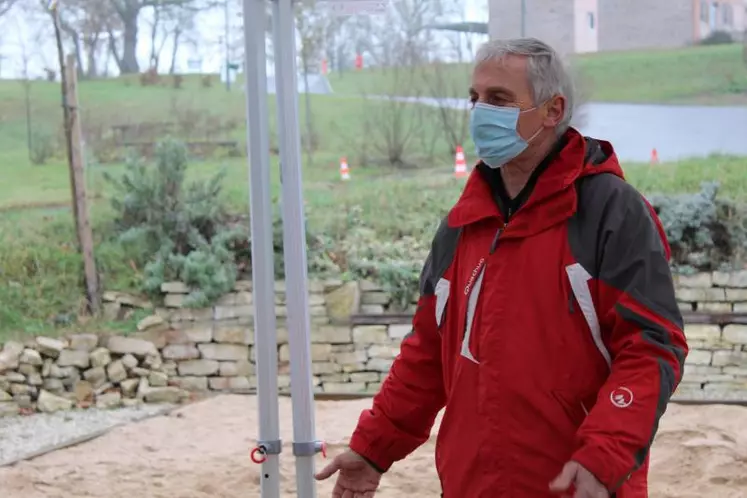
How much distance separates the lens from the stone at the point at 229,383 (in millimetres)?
5383

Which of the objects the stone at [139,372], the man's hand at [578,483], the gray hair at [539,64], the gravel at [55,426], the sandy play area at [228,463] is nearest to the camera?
the man's hand at [578,483]

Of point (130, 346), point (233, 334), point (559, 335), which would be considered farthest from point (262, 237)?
point (130, 346)

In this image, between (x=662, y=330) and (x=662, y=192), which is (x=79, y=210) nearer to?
(x=662, y=192)

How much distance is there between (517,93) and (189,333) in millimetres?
4066

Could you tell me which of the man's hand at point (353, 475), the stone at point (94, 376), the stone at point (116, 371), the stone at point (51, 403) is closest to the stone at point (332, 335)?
the stone at point (116, 371)

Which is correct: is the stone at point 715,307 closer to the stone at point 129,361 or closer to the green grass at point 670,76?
the green grass at point 670,76

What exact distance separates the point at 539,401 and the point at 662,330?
197mm

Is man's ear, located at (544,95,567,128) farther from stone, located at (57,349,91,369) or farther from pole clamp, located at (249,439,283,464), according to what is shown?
stone, located at (57,349,91,369)

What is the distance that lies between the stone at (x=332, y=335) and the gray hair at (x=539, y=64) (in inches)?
148

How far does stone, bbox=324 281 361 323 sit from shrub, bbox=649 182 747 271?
1.56 meters

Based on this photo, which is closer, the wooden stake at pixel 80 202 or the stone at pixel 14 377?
the stone at pixel 14 377

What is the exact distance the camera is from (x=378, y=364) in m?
5.26

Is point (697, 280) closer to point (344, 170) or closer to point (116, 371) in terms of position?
point (344, 170)

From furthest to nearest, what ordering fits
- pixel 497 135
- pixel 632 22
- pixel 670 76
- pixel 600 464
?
1. pixel 670 76
2. pixel 632 22
3. pixel 497 135
4. pixel 600 464
